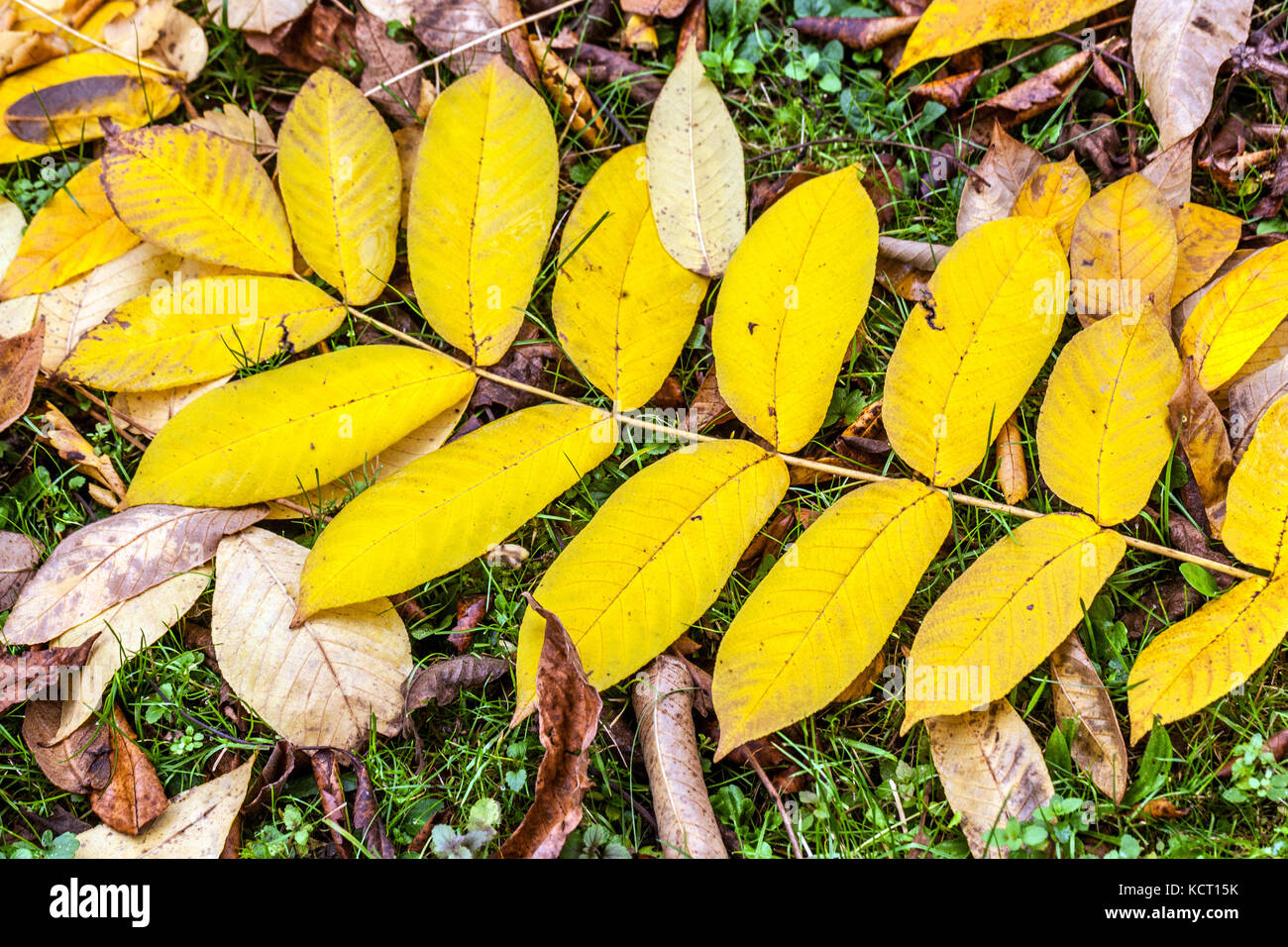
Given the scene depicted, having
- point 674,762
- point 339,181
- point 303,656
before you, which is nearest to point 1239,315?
point 674,762

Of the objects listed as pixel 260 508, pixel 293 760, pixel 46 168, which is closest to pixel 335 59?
pixel 46 168

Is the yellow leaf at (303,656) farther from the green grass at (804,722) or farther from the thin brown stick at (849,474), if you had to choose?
the thin brown stick at (849,474)

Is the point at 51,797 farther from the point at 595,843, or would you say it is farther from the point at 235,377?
the point at 595,843

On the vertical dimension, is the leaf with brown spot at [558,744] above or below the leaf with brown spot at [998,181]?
below

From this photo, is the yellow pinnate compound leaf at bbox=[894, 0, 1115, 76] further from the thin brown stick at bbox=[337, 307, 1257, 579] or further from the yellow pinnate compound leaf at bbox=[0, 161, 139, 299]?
the yellow pinnate compound leaf at bbox=[0, 161, 139, 299]

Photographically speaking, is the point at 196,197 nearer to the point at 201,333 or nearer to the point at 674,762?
the point at 201,333

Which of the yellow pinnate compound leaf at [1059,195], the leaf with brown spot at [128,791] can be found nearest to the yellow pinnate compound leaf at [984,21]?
the yellow pinnate compound leaf at [1059,195]
